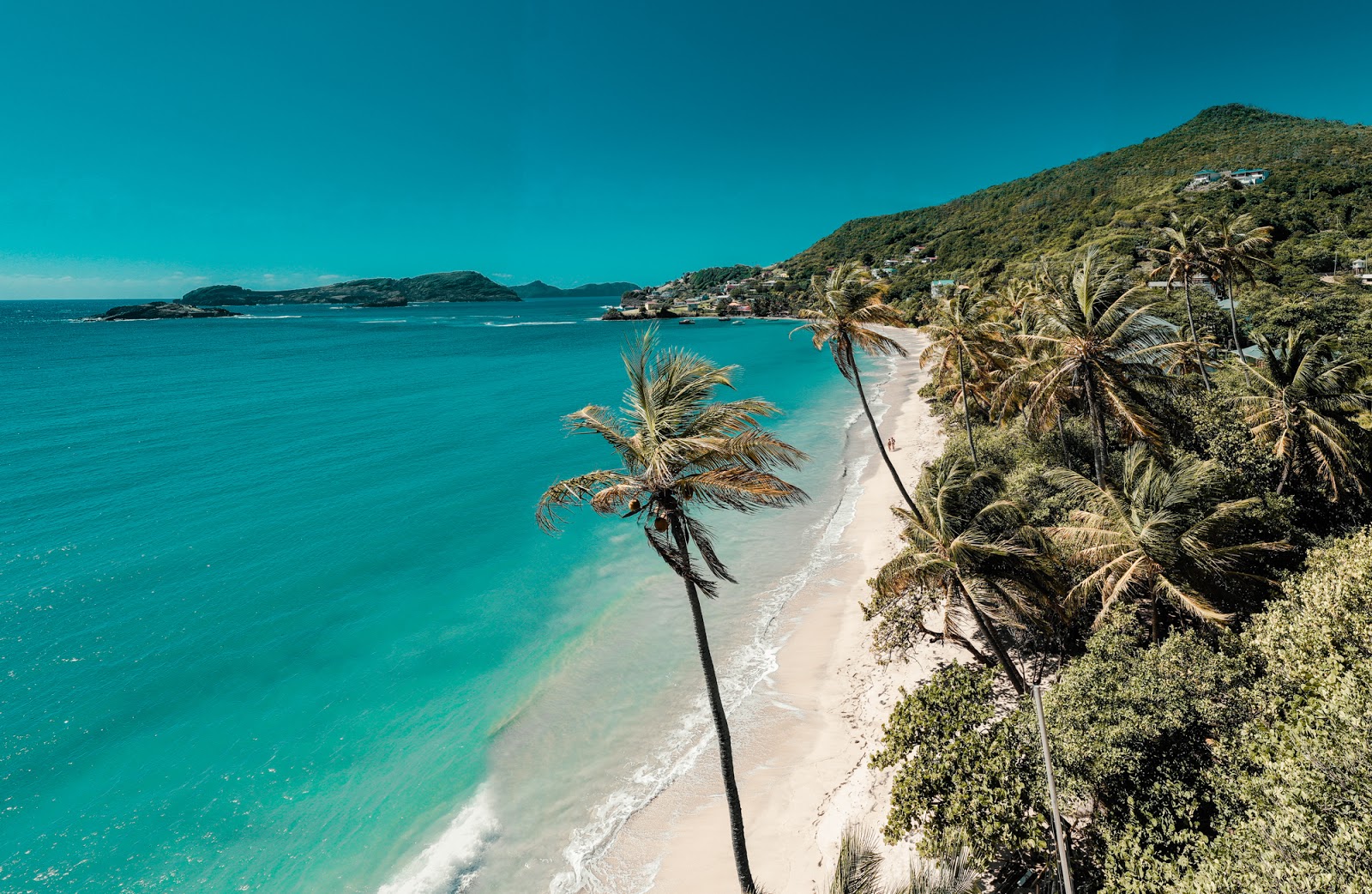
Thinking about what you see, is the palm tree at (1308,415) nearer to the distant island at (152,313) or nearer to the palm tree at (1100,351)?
the palm tree at (1100,351)

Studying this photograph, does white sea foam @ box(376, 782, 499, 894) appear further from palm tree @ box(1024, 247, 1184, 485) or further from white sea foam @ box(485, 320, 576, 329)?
white sea foam @ box(485, 320, 576, 329)

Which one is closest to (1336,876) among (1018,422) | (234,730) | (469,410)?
(1018,422)

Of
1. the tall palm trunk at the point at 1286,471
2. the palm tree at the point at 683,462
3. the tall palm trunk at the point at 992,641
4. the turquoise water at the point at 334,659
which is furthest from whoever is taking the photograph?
the tall palm trunk at the point at 1286,471

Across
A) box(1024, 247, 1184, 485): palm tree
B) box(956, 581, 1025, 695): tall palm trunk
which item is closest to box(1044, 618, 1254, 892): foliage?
box(956, 581, 1025, 695): tall palm trunk

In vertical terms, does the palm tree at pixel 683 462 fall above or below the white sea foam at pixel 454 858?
above

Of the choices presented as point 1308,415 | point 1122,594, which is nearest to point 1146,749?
point 1122,594

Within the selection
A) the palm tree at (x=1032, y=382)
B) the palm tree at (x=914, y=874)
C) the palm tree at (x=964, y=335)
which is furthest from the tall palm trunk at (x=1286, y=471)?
the palm tree at (x=914, y=874)

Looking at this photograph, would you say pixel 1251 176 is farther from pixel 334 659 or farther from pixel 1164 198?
pixel 334 659
